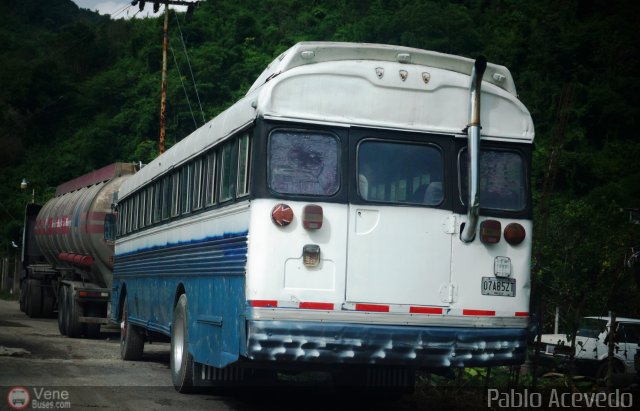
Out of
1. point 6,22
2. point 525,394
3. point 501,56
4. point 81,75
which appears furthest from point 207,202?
point 6,22

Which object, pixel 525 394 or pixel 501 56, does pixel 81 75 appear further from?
pixel 525 394

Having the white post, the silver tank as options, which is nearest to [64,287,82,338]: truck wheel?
the silver tank

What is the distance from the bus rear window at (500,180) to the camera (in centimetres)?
887

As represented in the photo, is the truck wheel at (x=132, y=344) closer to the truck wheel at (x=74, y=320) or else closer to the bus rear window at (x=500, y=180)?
the truck wheel at (x=74, y=320)

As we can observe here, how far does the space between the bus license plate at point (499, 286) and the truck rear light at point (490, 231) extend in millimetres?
332

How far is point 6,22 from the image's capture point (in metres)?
126

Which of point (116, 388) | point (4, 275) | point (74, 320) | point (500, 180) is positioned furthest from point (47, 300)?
point (4, 275)

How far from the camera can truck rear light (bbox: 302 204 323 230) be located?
8.33 metres

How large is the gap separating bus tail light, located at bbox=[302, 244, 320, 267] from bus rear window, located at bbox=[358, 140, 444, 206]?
0.65 meters

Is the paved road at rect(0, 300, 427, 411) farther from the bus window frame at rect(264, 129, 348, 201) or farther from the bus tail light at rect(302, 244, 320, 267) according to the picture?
the bus window frame at rect(264, 129, 348, 201)

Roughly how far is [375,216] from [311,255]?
672 mm

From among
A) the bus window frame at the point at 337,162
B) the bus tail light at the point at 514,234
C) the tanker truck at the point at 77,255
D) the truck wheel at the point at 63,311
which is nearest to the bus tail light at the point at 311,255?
the bus window frame at the point at 337,162

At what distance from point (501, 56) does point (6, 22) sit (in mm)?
81493

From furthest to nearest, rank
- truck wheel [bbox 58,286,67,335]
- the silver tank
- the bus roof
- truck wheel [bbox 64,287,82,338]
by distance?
the silver tank < truck wheel [bbox 58,286,67,335] < truck wheel [bbox 64,287,82,338] < the bus roof
